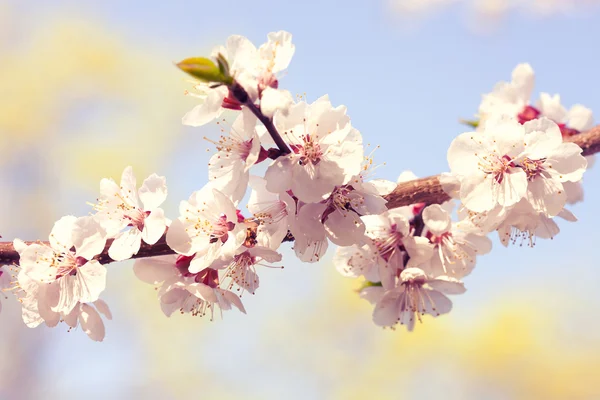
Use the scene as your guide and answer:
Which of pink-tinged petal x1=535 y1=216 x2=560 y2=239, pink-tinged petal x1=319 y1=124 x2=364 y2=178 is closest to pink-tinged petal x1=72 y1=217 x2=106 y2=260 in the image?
pink-tinged petal x1=319 y1=124 x2=364 y2=178

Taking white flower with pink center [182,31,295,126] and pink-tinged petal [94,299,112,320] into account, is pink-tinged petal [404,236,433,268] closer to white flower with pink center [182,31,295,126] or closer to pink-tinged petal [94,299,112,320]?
white flower with pink center [182,31,295,126]

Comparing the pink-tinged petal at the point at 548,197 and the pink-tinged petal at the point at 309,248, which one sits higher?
the pink-tinged petal at the point at 548,197

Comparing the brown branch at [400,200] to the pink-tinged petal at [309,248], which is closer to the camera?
the pink-tinged petal at [309,248]

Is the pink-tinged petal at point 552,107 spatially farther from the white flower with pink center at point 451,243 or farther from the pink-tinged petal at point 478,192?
the pink-tinged petal at point 478,192

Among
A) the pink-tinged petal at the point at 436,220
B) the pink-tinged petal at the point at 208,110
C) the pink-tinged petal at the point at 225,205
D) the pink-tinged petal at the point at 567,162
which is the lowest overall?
the pink-tinged petal at the point at 225,205

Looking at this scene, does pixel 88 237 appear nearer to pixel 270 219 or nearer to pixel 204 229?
pixel 204 229

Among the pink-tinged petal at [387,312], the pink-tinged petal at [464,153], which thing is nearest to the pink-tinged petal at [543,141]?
the pink-tinged petal at [464,153]

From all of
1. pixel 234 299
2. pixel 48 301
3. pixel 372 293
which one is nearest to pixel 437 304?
pixel 372 293
